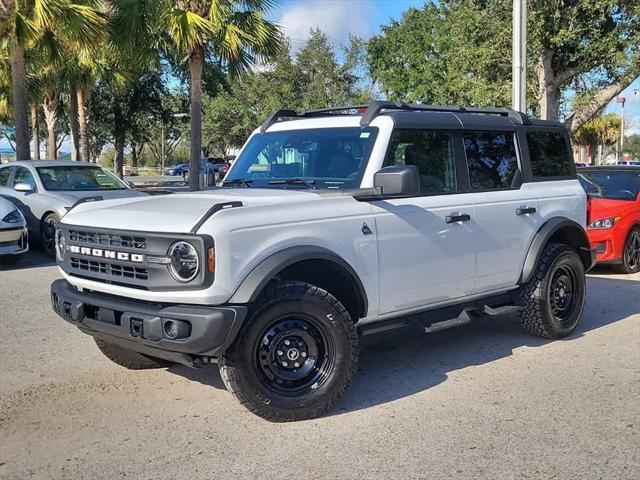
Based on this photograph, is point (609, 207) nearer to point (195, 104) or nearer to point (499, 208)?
point (499, 208)

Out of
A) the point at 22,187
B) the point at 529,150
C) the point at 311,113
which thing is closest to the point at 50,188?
the point at 22,187

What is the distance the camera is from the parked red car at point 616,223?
998 centimetres

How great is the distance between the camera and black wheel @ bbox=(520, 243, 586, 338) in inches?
246

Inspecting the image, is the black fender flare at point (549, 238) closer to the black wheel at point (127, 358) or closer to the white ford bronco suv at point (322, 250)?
the white ford bronco suv at point (322, 250)

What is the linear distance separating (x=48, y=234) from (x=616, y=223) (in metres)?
9.06

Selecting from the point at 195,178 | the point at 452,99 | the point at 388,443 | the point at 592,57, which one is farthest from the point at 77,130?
the point at 388,443

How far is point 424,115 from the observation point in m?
5.42

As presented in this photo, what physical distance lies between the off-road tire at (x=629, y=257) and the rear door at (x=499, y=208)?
15.7 ft

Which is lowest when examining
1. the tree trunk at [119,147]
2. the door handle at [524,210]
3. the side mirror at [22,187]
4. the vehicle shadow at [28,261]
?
the vehicle shadow at [28,261]

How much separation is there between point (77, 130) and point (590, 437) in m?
24.8

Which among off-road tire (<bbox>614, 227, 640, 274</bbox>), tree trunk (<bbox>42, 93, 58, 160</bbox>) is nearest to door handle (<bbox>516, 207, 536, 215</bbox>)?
off-road tire (<bbox>614, 227, 640, 274</bbox>)

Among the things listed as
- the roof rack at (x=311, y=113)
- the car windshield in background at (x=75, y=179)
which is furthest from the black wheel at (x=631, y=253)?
the car windshield in background at (x=75, y=179)

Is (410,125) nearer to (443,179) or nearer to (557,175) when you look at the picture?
(443,179)

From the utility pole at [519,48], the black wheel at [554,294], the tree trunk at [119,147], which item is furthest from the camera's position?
the tree trunk at [119,147]
